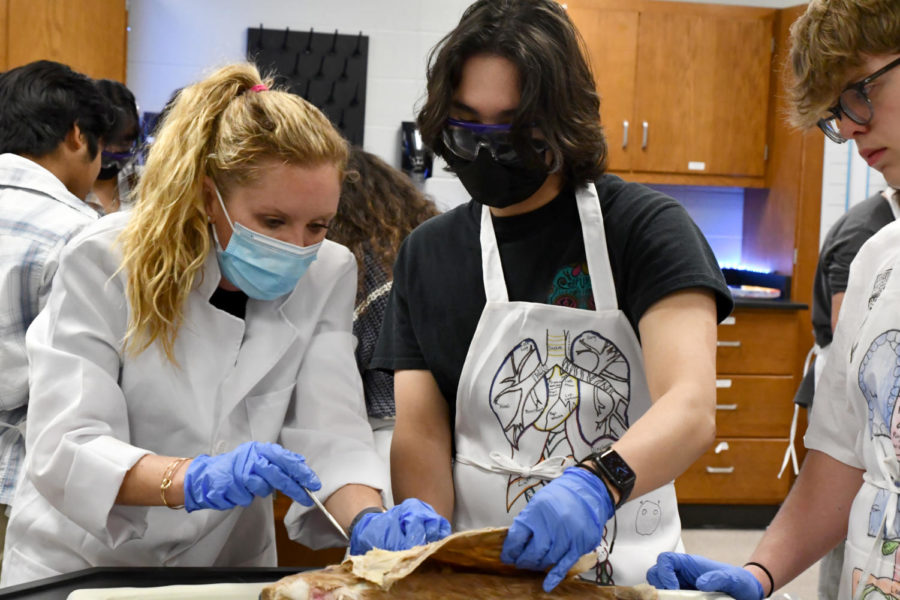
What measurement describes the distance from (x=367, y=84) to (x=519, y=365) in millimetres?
3212

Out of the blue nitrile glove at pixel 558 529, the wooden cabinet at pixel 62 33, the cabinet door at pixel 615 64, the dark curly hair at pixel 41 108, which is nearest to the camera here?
the blue nitrile glove at pixel 558 529

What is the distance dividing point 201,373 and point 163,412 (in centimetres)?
8

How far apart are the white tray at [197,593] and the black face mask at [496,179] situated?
0.60m

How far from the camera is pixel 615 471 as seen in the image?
45.2 inches

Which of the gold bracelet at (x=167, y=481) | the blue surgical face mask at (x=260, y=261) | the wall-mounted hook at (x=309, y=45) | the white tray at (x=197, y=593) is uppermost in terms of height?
the wall-mounted hook at (x=309, y=45)

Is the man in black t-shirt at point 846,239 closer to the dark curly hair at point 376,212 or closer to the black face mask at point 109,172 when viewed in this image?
the dark curly hair at point 376,212

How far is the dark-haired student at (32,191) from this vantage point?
1808mm

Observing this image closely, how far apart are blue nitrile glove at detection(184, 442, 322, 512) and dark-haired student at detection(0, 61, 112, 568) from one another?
710mm

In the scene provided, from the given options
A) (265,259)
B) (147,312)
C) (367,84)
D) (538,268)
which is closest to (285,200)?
(265,259)

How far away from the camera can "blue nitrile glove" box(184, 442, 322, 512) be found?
123 centimetres

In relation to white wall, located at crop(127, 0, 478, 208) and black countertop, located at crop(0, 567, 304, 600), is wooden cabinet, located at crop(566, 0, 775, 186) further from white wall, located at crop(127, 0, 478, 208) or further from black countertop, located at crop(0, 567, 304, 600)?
black countertop, located at crop(0, 567, 304, 600)

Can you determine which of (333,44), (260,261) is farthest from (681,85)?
(260,261)

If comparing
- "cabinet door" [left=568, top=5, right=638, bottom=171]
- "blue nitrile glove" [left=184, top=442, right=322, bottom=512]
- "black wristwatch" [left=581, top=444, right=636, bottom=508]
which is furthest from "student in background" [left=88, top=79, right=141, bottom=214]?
"cabinet door" [left=568, top=5, right=638, bottom=171]

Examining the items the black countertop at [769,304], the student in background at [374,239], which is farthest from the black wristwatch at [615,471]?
the black countertop at [769,304]
